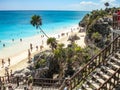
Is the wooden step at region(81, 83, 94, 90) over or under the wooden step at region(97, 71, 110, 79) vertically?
under

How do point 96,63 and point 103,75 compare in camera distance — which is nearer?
point 103,75

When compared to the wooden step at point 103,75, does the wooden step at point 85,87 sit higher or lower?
lower

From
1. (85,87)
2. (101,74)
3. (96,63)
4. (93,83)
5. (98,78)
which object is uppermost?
(96,63)

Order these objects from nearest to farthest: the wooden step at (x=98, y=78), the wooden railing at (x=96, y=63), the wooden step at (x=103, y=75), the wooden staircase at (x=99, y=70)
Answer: the wooden step at (x=98, y=78) < the wooden step at (x=103, y=75) < the wooden staircase at (x=99, y=70) < the wooden railing at (x=96, y=63)

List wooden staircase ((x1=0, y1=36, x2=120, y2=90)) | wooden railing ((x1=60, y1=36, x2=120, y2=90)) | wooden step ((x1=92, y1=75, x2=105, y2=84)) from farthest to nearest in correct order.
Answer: wooden railing ((x1=60, y1=36, x2=120, y2=90)), wooden staircase ((x1=0, y1=36, x2=120, y2=90)), wooden step ((x1=92, y1=75, x2=105, y2=84))

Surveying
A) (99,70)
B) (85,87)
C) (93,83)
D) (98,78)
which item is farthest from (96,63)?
(85,87)

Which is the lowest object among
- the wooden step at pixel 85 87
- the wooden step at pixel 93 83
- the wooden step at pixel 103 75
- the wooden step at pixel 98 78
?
the wooden step at pixel 85 87

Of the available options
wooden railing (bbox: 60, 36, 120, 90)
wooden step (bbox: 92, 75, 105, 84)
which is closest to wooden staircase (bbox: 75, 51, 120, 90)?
wooden step (bbox: 92, 75, 105, 84)

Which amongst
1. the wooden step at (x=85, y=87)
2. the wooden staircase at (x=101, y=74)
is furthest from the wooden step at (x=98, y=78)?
the wooden step at (x=85, y=87)

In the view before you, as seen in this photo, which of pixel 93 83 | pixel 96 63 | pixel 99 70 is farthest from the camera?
pixel 96 63

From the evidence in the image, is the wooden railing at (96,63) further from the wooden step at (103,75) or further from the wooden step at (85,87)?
the wooden step at (103,75)

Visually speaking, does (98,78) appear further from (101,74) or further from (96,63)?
(96,63)

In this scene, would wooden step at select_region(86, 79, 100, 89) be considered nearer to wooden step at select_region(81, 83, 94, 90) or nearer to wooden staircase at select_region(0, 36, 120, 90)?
wooden staircase at select_region(0, 36, 120, 90)

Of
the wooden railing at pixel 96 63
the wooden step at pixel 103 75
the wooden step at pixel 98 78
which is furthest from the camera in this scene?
the wooden railing at pixel 96 63
